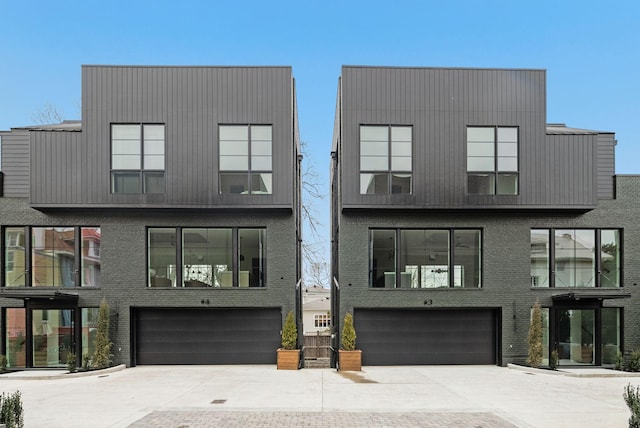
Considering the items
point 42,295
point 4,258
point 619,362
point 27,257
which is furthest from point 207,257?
point 619,362

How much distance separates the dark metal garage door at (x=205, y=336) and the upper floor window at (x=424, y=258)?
4309 millimetres

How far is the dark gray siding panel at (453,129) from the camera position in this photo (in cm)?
1856

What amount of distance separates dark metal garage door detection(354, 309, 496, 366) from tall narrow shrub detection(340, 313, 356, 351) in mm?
910

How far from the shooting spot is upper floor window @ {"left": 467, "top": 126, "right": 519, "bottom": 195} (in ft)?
61.6

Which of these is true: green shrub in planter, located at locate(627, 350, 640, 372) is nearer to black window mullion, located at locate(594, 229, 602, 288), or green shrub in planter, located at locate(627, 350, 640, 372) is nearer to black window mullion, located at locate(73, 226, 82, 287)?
black window mullion, located at locate(594, 229, 602, 288)

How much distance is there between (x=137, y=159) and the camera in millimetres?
18500

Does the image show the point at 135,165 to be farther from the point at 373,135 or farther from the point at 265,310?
the point at 373,135

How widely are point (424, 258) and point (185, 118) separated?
9896mm

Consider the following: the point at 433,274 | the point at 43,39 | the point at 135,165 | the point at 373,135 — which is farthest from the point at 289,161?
the point at 43,39

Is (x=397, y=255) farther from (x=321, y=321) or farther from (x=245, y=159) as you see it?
(x=321, y=321)

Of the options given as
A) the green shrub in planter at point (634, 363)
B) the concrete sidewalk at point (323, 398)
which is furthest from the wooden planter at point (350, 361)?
the green shrub in planter at point (634, 363)

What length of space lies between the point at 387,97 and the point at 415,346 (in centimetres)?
900

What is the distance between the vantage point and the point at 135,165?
60.6ft

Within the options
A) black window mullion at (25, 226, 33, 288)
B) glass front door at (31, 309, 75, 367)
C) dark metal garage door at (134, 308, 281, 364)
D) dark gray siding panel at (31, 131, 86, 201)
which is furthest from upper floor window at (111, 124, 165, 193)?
glass front door at (31, 309, 75, 367)
